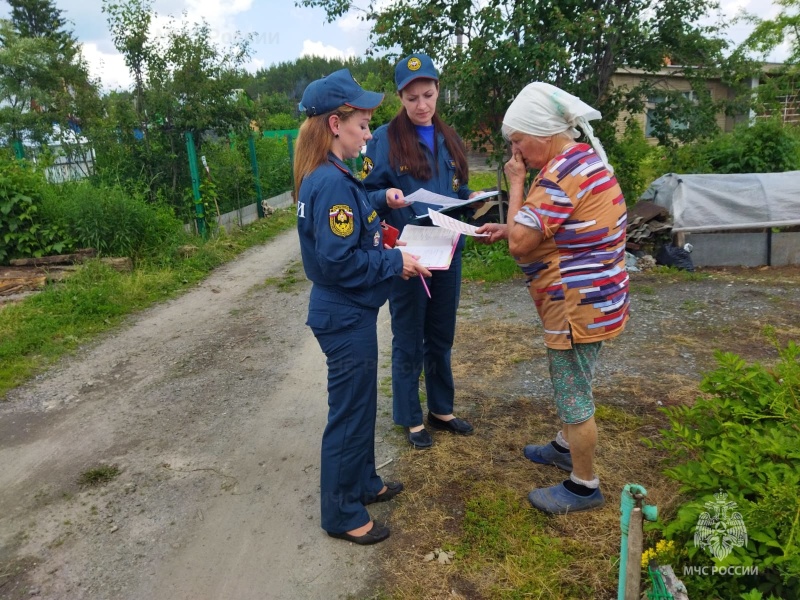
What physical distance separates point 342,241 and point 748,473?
1.70m

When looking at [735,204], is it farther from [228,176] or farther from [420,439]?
[228,176]

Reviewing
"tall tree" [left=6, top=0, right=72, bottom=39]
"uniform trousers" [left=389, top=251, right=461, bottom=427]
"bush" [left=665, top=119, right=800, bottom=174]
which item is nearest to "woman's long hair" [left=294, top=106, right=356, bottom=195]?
"uniform trousers" [left=389, top=251, right=461, bottom=427]

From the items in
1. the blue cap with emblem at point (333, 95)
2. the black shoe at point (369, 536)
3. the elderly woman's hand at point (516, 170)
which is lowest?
the black shoe at point (369, 536)

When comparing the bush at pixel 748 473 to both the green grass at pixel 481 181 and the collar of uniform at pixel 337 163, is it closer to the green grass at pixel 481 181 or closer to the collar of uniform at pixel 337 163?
the collar of uniform at pixel 337 163

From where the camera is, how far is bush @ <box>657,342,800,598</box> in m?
1.83

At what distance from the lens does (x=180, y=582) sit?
2.54 metres

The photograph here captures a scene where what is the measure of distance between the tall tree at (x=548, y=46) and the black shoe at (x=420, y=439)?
16.3 ft

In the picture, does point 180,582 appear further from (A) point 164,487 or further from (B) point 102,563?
(A) point 164,487

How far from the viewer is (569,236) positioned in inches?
94.8

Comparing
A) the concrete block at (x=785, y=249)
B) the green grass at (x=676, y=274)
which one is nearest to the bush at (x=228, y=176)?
the green grass at (x=676, y=274)

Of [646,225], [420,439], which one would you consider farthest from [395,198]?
[646,225]

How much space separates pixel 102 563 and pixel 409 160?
2.47 meters

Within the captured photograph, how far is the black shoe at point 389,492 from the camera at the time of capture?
119 inches

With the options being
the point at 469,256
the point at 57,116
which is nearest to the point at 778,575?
the point at 469,256
